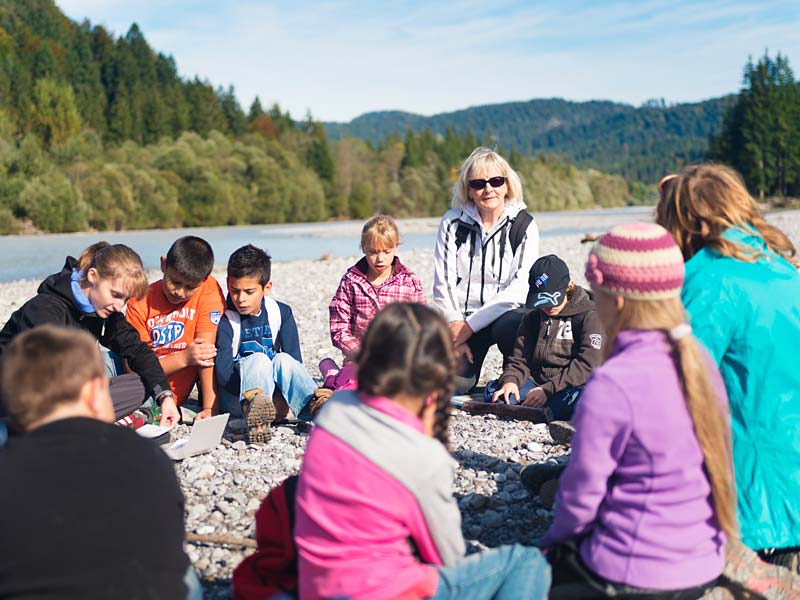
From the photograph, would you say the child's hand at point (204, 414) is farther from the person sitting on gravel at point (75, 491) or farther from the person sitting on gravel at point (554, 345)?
the person sitting on gravel at point (75, 491)

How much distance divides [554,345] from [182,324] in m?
2.73

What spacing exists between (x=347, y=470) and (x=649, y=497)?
0.97 m

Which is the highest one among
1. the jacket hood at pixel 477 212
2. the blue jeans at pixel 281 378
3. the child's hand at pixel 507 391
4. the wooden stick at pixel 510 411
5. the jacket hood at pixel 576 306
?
the jacket hood at pixel 477 212

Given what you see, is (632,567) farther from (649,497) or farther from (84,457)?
(84,457)

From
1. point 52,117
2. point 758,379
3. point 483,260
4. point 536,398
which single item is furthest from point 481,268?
point 52,117

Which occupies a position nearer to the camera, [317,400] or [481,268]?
[317,400]

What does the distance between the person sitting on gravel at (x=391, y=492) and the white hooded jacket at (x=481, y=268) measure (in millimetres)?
3767

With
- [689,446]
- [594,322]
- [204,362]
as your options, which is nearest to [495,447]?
[594,322]

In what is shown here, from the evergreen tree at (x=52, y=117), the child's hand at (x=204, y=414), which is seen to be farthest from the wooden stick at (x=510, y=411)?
the evergreen tree at (x=52, y=117)

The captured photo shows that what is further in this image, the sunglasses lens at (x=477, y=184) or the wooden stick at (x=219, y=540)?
the sunglasses lens at (x=477, y=184)

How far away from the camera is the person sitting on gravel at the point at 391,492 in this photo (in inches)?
87.5

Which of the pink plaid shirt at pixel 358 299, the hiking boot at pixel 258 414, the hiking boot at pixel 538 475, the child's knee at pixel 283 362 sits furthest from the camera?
the pink plaid shirt at pixel 358 299

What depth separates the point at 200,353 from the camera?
5.35 metres

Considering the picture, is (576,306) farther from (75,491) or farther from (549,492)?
(75,491)
